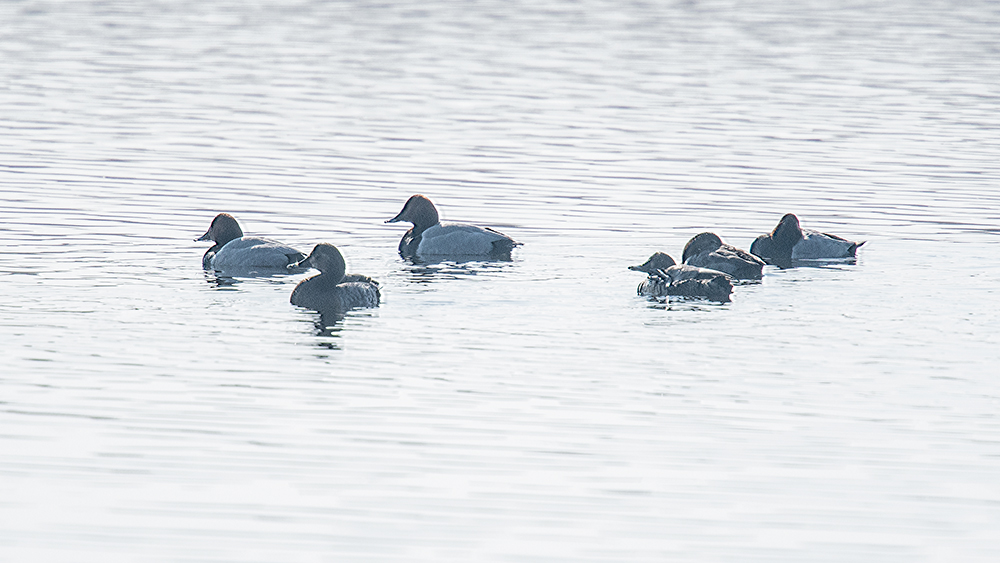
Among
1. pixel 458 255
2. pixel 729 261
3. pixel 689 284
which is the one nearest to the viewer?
pixel 689 284

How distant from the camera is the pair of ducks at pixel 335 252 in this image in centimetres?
1577

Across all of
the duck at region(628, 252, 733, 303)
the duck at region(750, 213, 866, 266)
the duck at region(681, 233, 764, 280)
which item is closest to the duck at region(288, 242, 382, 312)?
the duck at region(628, 252, 733, 303)

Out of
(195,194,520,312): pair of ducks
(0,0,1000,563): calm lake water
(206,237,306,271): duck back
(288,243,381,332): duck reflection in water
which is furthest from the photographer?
(206,237,306,271): duck back

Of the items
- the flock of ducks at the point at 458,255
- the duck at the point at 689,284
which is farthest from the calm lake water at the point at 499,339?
the flock of ducks at the point at 458,255

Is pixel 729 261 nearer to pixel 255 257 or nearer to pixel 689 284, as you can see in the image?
pixel 689 284

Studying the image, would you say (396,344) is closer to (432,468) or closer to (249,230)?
(432,468)

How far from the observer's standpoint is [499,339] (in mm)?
14062

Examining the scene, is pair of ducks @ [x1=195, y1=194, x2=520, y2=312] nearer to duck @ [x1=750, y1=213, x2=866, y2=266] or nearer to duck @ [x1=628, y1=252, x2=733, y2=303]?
duck @ [x1=628, y1=252, x2=733, y2=303]

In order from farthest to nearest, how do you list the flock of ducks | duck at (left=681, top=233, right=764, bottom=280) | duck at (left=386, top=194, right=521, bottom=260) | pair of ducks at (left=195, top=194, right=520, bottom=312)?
1. duck at (left=386, top=194, right=521, bottom=260)
2. duck at (left=681, top=233, right=764, bottom=280)
3. the flock of ducks
4. pair of ducks at (left=195, top=194, right=520, bottom=312)

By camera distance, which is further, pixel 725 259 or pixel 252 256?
pixel 252 256

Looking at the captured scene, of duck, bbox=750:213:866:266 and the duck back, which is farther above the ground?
duck, bbox=750:213:866:266

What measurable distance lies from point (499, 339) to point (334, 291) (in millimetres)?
2393

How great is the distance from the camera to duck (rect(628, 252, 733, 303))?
52.9 feet

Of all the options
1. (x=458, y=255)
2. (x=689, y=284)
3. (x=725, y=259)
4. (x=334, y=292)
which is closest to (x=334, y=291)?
(x=334, y=292)
